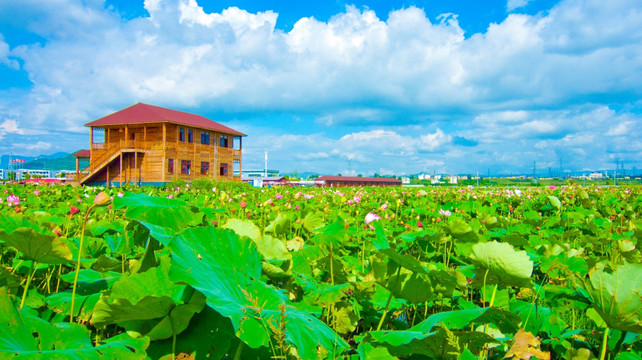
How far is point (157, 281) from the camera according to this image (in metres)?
0.71

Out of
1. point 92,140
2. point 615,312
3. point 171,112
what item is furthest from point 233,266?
point 171,112

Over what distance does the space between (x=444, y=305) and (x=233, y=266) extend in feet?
3.16

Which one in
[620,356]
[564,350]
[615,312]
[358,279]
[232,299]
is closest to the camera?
[232,299]

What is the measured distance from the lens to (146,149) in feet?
76.8

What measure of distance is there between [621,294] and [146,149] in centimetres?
2577

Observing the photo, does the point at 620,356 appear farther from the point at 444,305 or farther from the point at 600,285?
the point at 444,305

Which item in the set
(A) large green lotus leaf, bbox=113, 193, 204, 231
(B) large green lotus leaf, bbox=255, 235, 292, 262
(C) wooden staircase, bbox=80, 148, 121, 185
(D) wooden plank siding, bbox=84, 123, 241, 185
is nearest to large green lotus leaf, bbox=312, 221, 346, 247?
(B) large green lotus leaf, bbox=255, 235, 292, 262

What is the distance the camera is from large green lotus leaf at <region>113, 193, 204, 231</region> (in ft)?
3.12

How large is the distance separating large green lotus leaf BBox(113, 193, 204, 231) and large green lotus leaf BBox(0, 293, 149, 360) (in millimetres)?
328

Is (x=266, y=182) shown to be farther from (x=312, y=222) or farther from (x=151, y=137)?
(x=312, y=222)

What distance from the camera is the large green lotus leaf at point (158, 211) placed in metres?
0.95

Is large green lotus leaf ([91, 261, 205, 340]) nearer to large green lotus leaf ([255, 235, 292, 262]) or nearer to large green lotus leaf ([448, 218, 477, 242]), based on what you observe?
large green lotus leaf ([255, 235, 292, 262])

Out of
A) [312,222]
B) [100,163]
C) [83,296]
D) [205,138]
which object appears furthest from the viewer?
[205,138]

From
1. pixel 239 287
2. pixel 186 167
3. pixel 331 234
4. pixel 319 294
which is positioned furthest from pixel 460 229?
pixel 186 167
